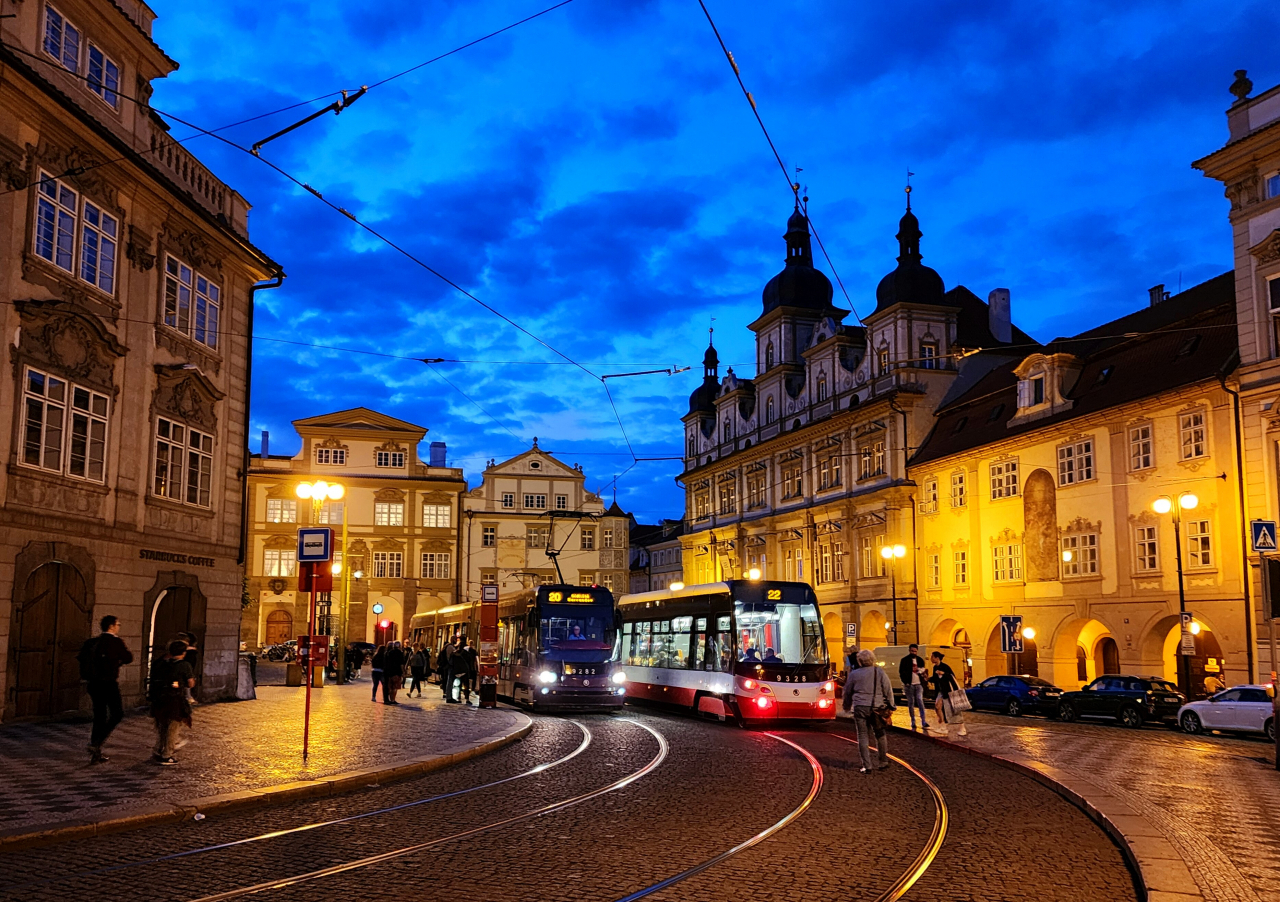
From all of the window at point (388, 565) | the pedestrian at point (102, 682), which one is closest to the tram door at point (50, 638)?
the pedestrian at point (102, 682)

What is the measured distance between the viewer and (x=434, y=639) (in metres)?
47.5

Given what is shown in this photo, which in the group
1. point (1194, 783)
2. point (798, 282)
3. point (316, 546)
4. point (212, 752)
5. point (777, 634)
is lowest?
point (1194, 783)

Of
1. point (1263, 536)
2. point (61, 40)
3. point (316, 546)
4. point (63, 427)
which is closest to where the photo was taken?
point (316, 546)

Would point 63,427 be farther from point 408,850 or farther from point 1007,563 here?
point 1007,563

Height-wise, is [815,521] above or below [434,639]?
above

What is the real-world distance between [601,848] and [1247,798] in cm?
824

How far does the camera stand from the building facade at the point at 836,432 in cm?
5359

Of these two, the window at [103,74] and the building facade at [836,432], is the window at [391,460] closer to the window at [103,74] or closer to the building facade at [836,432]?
the building facade at [836,432]

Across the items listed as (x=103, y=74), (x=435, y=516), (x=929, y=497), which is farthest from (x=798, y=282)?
(x=103, y=74)

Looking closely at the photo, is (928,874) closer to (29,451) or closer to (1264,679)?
(29,451)

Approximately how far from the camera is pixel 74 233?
2158cm

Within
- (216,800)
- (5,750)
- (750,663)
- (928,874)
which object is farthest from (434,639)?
(928,874)

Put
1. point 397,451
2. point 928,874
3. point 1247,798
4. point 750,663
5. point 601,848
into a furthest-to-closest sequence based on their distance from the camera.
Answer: point 397,451 → point 750,663 → point 1247,798 → point 601,848 → point 928,874

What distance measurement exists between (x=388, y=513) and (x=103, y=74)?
168 feet
